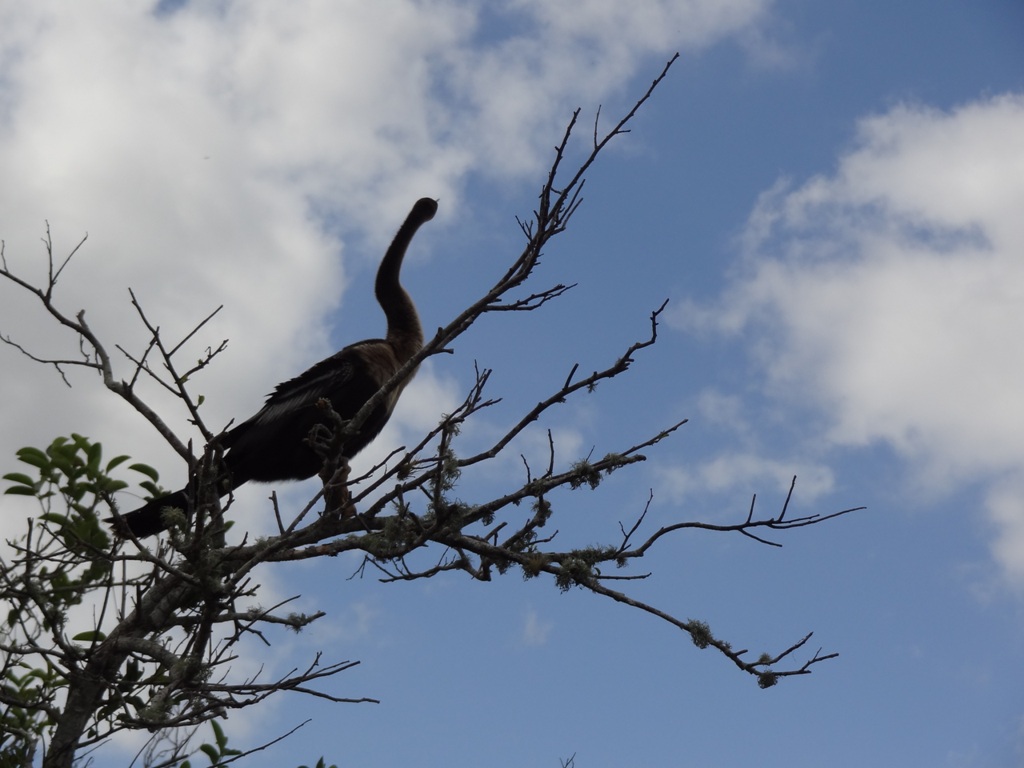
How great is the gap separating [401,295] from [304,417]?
1.66 m

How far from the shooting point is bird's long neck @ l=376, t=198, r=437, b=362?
261 inches

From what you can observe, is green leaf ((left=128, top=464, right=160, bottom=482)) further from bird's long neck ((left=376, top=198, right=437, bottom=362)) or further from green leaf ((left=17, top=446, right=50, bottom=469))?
bird's long neck ((left=376, top=198, right=437, bottom=362))

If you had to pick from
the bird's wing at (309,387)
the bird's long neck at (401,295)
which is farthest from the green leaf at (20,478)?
the bird's long neck at (401,295)

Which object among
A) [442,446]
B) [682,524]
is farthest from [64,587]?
[682,524]

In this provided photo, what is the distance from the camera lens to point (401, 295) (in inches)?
274

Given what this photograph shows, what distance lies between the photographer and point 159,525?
4992 mm

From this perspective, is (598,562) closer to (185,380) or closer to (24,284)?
(185,380)

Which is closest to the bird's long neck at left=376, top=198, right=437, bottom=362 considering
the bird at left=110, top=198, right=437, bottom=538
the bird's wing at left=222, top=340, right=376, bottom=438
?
the bird at left=110, top=198, right=437, bottom=538

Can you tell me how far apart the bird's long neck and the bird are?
0.5 inches

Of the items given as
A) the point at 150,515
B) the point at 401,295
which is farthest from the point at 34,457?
the point at 401,295

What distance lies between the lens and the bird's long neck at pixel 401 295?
664 centimetres

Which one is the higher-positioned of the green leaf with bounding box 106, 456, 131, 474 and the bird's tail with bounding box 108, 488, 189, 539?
the bird's tail with bounding box 108, 488, 189, 539

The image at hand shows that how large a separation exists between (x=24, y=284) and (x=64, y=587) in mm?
1278

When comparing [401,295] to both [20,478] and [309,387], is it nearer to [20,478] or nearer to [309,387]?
[309,387]
